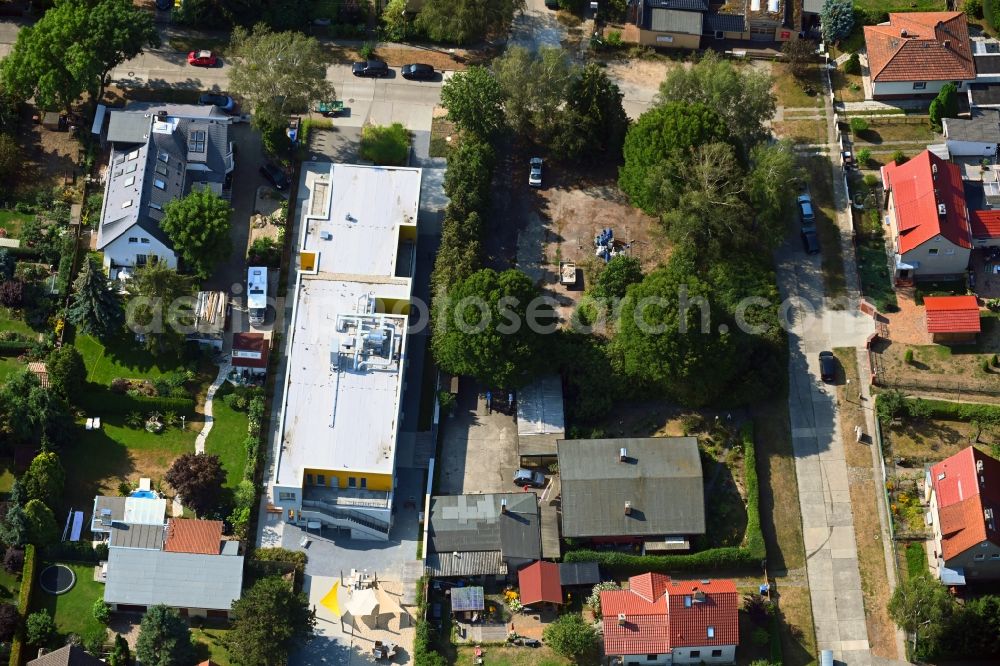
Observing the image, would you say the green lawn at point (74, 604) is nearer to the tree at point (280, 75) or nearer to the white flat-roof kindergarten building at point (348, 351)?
the white flat-roof kindergarten building at point (348, 351)

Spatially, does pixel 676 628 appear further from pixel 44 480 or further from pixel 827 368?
pixel 44 480

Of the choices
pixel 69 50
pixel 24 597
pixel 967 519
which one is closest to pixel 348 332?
pixel 24 597

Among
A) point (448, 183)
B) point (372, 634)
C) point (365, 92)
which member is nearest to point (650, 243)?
point (448, 183)

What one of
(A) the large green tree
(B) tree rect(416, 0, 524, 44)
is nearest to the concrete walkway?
(A) the large green tree


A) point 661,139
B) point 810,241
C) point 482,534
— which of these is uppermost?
point 661,139

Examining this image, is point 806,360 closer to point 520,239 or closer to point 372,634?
point 520,239

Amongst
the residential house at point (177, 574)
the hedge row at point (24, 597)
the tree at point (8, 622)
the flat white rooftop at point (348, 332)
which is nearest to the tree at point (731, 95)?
the flat white rooftop at point (348, 332)
